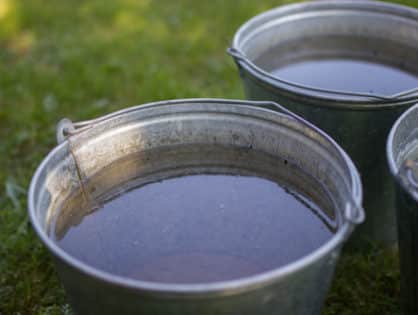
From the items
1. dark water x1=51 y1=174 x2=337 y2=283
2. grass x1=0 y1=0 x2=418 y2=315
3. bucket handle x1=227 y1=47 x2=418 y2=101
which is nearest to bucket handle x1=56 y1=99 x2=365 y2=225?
bucket handle x1=227 y1=47 x2=418 y2=101

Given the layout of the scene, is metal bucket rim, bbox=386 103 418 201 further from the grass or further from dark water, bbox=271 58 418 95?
the grass

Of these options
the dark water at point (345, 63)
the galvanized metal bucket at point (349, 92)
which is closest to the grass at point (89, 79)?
the galvanized metal bucket at point (349, 92)

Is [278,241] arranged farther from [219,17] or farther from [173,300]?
[219,17]

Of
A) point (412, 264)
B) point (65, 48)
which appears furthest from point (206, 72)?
point (412, 264)

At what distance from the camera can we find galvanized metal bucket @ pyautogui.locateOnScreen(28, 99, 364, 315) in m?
1.12

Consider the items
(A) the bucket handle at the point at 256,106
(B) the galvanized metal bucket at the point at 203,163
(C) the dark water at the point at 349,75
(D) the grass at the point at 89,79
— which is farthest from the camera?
(C) the dark water at the point at 349,75

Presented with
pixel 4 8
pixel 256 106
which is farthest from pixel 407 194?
pixel 4 8

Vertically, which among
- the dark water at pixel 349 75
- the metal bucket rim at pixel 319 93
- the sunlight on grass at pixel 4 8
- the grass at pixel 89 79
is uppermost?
the metal bucket rim at pixel 319 93

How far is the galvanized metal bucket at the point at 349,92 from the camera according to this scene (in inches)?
70.5

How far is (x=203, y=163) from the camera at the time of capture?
5.84 feet

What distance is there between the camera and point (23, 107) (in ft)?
10.3

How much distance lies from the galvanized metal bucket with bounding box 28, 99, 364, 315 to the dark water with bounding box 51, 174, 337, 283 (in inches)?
3.2

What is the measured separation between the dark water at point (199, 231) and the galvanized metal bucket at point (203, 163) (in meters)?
0.08

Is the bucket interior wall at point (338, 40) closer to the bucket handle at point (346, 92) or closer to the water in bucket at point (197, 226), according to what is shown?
the bucket handle at point (346, 92)
